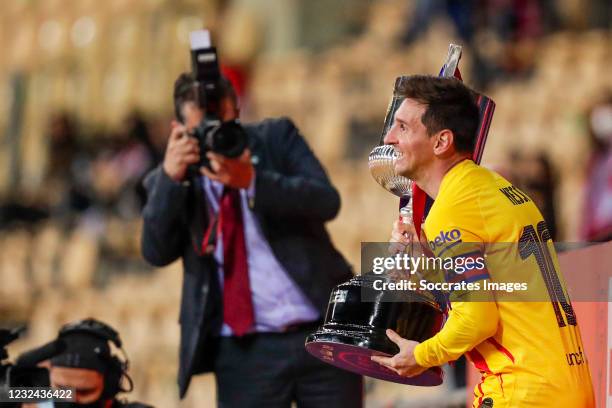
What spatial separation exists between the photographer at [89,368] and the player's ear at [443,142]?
1508mm

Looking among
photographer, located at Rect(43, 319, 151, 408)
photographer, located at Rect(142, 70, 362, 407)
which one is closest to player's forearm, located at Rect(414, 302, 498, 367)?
photographer, located at Rect(142, 70, 362, 407)

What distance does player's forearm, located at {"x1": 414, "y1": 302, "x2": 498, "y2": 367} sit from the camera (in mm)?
3211

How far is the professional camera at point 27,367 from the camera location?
169 inches

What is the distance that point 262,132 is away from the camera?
4488 mm

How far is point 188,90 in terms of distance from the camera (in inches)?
172

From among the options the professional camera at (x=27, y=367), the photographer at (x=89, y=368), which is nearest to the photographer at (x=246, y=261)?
the photographer at (x=89, y=368)

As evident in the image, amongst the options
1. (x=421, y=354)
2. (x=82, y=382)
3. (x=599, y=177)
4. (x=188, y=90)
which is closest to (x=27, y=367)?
(x=82, y=382)

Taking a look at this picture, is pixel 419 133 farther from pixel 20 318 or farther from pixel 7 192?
pixel 7 192

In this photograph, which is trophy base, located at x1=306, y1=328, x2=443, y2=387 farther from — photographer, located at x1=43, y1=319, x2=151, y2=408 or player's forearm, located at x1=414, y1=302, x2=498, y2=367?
photographer, located at x1=43, y1=319, x2=151, y2=408

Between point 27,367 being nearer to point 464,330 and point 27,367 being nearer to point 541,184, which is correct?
point 464,330

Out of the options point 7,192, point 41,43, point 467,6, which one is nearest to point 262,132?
point 467,6

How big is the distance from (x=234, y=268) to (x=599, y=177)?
334 cm

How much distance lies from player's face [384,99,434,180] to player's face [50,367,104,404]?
1.45 meters

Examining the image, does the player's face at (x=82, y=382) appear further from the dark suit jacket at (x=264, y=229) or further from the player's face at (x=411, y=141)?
the player's face at (x=411, y=141)
